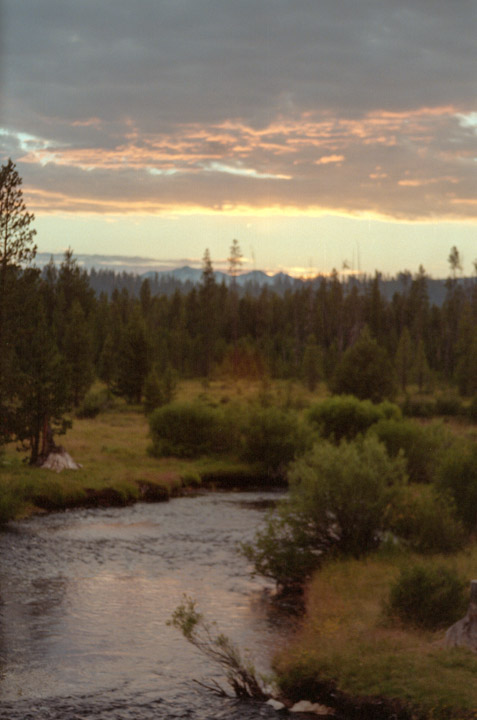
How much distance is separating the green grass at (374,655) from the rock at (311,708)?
1.81 ft

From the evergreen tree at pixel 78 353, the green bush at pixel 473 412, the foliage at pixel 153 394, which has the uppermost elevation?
the evergreen tree at pixel 78 353

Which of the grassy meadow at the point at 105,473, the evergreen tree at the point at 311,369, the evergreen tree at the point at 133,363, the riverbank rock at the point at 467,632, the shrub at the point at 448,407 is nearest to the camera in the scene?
the riverbank rock at the point at 467,632

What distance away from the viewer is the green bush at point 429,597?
2094cm

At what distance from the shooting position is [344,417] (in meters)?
58.4

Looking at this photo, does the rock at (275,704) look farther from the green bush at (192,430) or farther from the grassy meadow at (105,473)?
the green bush at (192,430)

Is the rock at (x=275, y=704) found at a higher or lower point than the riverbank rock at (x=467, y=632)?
lower

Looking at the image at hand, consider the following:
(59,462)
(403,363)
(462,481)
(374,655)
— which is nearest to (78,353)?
(59,462)

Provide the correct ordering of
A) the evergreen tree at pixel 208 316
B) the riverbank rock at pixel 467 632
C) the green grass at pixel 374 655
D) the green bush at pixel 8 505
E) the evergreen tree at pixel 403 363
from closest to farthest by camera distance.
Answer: the green grass at pixel 374 655, the riverbank rock at pixel 467 632, the green bush at pixel 8 505, the evergreen tree at pixel 403 363, the evergreen tree at pixel 208 316

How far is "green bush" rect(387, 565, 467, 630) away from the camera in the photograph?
20.9 m

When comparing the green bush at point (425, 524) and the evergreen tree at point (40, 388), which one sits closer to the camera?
the green bush at point (425, 524)

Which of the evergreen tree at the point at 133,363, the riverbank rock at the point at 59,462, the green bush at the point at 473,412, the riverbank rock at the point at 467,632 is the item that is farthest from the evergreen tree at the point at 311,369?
the riverbank rock at the point at 467,632

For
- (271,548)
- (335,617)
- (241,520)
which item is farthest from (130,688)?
(241,520)

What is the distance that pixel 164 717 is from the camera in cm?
1728

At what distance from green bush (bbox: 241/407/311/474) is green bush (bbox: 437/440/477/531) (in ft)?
67.5
